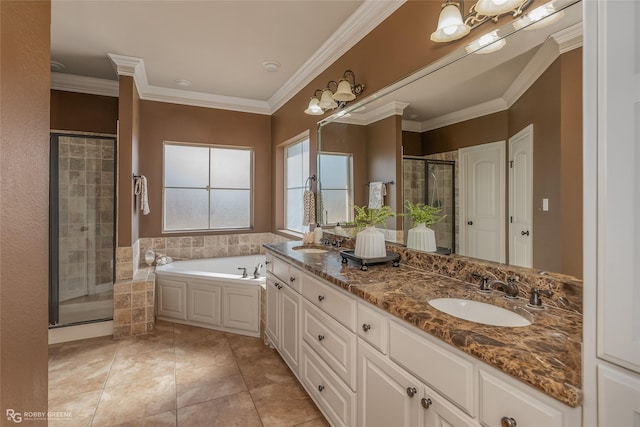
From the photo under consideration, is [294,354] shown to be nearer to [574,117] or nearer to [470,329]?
[470,329]

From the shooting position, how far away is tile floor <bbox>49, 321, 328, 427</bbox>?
1.87 meters

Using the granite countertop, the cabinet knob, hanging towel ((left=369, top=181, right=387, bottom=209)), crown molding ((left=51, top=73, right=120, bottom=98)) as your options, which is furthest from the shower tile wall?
the cabinet knob

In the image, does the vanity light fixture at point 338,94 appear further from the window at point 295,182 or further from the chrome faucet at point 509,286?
the chrome faucet at point 509,286

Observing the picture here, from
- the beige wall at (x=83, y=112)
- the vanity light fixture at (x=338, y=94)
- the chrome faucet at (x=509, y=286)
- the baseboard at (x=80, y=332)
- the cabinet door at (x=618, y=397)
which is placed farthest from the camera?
the beige wall at (x=83, y=112)

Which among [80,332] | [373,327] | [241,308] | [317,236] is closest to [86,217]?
[80,332]

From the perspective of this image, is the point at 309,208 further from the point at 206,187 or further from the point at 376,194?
the point at 206,187

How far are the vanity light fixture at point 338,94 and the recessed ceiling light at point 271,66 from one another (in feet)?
1.58

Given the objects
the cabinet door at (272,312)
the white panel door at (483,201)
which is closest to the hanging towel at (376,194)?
the white panel door at (483,201)

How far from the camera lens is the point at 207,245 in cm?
404

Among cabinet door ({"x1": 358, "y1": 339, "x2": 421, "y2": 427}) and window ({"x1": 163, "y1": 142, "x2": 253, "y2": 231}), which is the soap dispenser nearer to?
cabinet door ({"x1": 358, "y1": 339, "x2": 421, "y2": 427})

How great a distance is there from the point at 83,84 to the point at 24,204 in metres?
3.69

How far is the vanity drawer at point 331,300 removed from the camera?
144 centimetres

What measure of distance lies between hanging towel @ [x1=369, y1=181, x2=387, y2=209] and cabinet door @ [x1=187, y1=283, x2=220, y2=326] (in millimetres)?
1825

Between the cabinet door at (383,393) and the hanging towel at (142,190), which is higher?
the hanging towel at (142,190)
